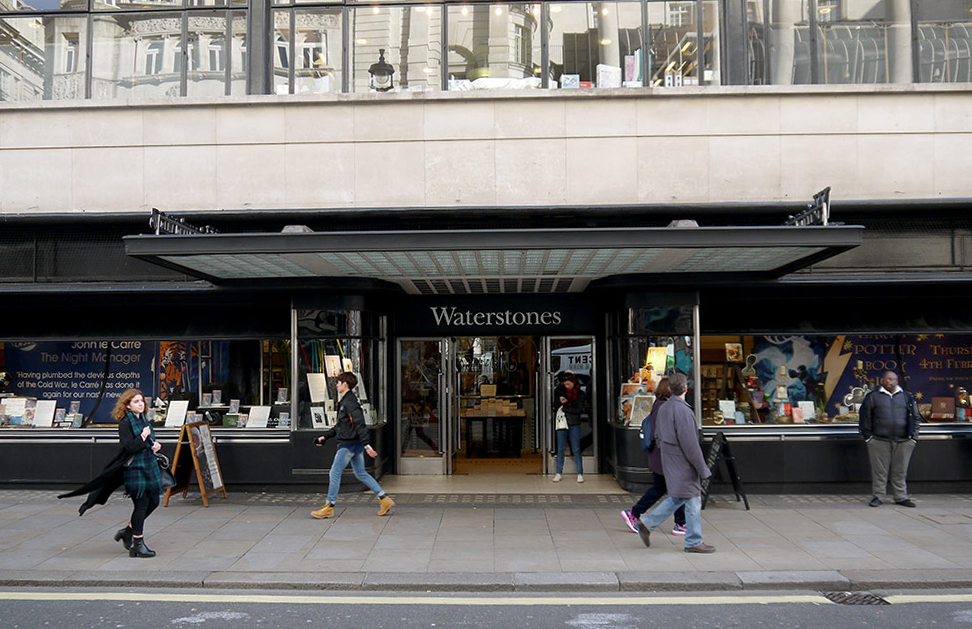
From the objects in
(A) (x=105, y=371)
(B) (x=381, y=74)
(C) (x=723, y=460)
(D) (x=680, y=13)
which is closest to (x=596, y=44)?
(D) (x=680, y=13)

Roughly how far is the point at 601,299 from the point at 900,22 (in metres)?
6.35

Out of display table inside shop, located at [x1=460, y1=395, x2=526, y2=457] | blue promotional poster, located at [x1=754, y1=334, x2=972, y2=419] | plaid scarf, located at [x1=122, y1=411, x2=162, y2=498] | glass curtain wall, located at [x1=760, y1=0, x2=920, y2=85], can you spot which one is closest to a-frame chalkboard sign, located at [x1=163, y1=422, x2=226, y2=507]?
plaid scarf, located at [x1=122, y1=411, x2=162, y2=498]

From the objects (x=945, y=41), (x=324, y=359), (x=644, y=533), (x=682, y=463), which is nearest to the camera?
(x=682, y=463)

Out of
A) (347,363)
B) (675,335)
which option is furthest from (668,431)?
(347,363)

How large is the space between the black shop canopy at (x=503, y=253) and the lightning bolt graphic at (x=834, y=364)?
6.06ft

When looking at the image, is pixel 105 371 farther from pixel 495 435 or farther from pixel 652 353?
pixel 652 353

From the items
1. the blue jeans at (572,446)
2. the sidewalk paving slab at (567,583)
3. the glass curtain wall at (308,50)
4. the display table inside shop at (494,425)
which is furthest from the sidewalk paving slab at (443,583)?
the glass curtain wall at (308,50)

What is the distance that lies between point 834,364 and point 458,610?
7.99 meters

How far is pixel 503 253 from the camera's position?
29.2 ft

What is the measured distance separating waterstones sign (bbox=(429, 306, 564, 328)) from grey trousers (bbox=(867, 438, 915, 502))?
5.01m

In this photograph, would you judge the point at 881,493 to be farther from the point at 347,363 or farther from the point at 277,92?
the point at 277,92

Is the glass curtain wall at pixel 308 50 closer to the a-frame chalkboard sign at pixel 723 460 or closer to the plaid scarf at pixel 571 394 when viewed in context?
the plaid scarf at pixel 571 394

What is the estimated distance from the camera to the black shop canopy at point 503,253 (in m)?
8.41

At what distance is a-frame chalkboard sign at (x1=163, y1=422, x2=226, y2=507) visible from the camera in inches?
406
